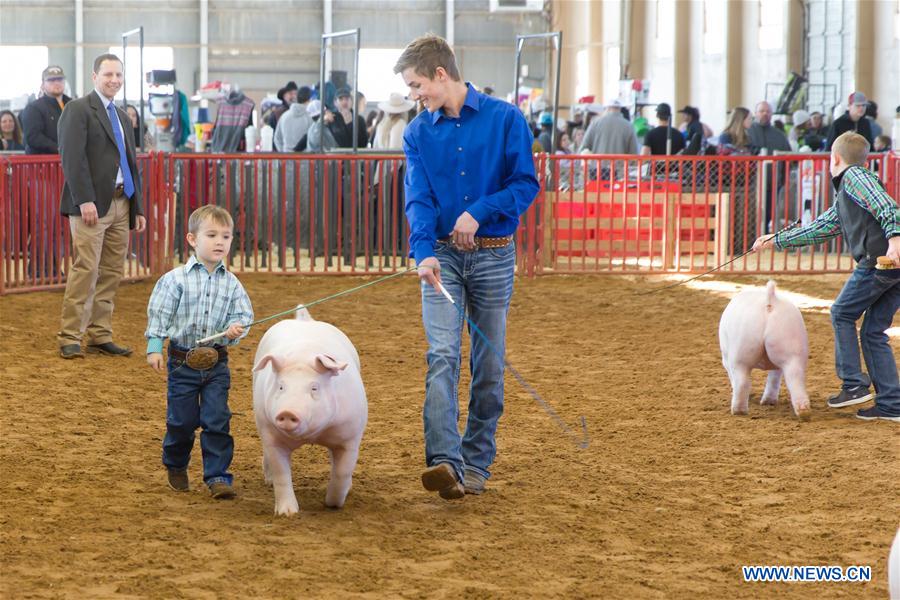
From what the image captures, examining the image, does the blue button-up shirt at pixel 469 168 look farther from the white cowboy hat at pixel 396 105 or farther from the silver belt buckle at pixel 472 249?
the white cowboy hat at pixel 396 105

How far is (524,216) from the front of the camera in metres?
13.1

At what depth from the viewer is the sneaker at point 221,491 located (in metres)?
5.06

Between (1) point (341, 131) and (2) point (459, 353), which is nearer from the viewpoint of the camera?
(2) point (459, 353)

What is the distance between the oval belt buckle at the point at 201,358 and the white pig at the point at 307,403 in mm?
186

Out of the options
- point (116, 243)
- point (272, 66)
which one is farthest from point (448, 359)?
point (272, 66)

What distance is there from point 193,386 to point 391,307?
6.16m

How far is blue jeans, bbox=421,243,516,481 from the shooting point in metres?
4.97

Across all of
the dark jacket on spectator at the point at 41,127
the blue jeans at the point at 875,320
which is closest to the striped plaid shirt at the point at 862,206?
the blue jeans at the point at 875,320

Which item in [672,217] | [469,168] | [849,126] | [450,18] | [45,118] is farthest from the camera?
[450,18]

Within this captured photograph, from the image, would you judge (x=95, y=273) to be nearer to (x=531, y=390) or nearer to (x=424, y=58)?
(x=531, y=390)

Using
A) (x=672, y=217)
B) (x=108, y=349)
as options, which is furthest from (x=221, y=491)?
(x=672, y=217)

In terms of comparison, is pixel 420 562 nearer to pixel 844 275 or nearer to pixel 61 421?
pixel 61 421

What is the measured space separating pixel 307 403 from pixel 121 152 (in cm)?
428

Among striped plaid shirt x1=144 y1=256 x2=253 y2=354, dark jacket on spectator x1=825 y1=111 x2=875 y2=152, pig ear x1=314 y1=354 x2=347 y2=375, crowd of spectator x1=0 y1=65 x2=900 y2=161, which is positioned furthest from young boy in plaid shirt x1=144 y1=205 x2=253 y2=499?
dark jacket on spectator x1=825 y1=111 x2=875 y2=152
